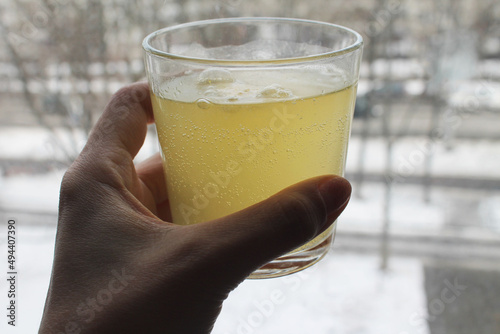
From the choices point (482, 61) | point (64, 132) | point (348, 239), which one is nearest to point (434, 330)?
point (348, 239)

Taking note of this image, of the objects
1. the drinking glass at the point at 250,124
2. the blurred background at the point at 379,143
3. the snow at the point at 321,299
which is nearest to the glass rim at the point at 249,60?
the drinking glass at the point at 250,124

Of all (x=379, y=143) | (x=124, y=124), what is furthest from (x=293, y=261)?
(x=379, y=143)

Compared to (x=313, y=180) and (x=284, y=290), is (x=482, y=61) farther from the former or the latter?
(x=313, y=180)

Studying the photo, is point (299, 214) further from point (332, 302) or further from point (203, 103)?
point (332, 302)

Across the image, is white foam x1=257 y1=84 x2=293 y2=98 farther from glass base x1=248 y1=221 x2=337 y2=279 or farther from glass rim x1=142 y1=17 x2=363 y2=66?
glass base x1=248 y1=221 x2=337 y2=279

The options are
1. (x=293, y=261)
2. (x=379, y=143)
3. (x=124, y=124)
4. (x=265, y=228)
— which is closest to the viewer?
(x=265, y=228)

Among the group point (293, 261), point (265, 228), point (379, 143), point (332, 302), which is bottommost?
point (332, 302)

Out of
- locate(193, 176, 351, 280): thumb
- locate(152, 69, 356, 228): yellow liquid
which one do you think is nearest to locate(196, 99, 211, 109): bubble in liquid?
locate(152, 69, 356, 228): yellow liquid

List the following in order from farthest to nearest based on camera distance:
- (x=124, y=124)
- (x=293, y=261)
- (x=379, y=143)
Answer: (x=379, y=143), (x=124, y=124), (x=293, y=261)
